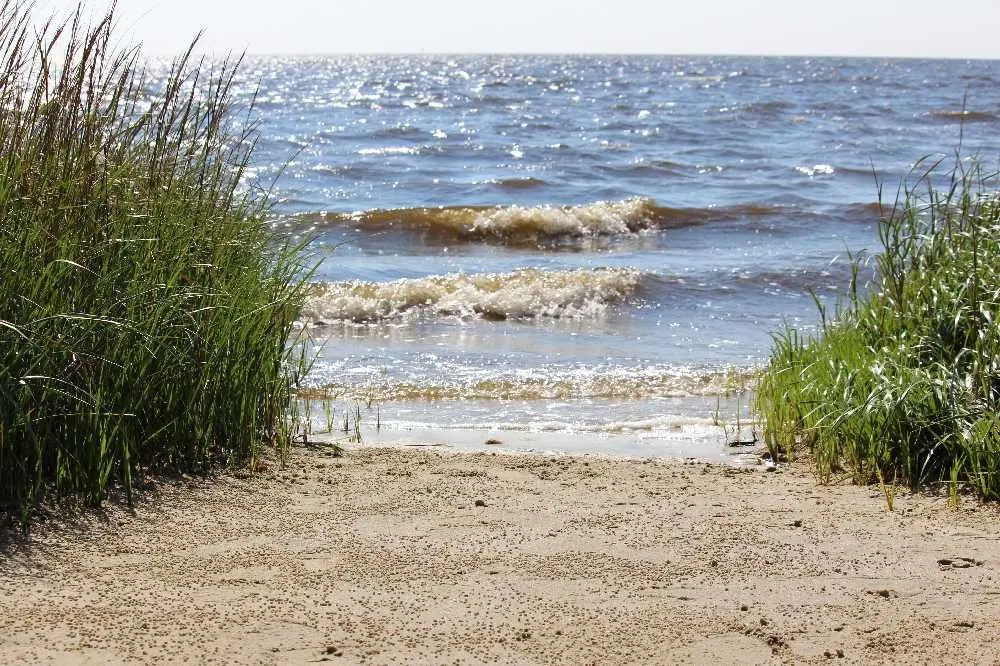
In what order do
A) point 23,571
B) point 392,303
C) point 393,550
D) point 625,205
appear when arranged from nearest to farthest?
1. point 23,571
2. point 393,550
3. point 392,303
4. point 625,205

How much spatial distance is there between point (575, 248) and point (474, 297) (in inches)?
175

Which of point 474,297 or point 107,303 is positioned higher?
point 107,303

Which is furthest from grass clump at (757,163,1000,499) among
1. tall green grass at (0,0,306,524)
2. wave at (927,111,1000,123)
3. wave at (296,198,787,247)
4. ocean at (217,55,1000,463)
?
wave at (927,111,1000,123)

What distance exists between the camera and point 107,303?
3977mm

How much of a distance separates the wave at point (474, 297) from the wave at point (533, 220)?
3.74m

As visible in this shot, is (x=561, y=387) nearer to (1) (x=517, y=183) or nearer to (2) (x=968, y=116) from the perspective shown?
(1) (x=517, y=183)

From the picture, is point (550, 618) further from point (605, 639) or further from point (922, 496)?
point (922, 496)

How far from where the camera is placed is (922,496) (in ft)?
14.3

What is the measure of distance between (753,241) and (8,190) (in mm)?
11880

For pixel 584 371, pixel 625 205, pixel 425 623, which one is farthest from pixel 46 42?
pixel 625 205

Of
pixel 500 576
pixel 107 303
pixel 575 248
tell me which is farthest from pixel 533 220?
pixel 500 576

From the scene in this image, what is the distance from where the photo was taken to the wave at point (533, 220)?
15.3m

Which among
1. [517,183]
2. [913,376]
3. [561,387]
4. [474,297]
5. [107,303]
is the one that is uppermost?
[517,183]

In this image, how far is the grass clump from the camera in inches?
175
